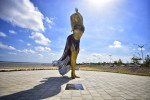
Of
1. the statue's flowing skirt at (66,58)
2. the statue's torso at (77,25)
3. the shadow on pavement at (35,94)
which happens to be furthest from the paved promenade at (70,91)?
the statue's torso at (77,25)

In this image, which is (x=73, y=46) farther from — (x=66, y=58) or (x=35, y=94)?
(x=35, y=94)

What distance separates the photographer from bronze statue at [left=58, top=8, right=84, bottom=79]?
9469 millimetres

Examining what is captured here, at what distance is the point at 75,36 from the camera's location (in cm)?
956

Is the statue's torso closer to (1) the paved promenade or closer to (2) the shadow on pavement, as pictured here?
(1) the paved promenade

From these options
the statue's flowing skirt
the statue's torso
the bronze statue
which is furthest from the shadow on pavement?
the statue's torso

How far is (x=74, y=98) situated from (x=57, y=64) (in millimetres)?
6382

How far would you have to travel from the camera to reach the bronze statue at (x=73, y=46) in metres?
9.47

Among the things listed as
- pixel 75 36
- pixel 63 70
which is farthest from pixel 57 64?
pixel 75 36

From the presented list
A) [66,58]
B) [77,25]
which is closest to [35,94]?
[66,58]

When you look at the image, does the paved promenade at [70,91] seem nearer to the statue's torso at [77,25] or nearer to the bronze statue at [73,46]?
the bronze statue at [73,46]

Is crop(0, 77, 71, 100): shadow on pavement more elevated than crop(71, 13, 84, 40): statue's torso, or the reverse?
crop(71, 13, 84, 40): statue's torso

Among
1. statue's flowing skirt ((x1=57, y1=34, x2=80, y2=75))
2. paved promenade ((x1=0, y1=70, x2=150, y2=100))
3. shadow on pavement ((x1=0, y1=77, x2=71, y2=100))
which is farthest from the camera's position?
statue's flowing skirt ((x1=57, y1=34, x2=80, y2=75))

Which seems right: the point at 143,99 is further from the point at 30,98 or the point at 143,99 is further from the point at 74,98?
the point at 30,98

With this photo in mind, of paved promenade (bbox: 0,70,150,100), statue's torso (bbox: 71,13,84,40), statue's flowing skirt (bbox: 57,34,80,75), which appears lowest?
paved promenade (bbox: 0,70,150,100)
